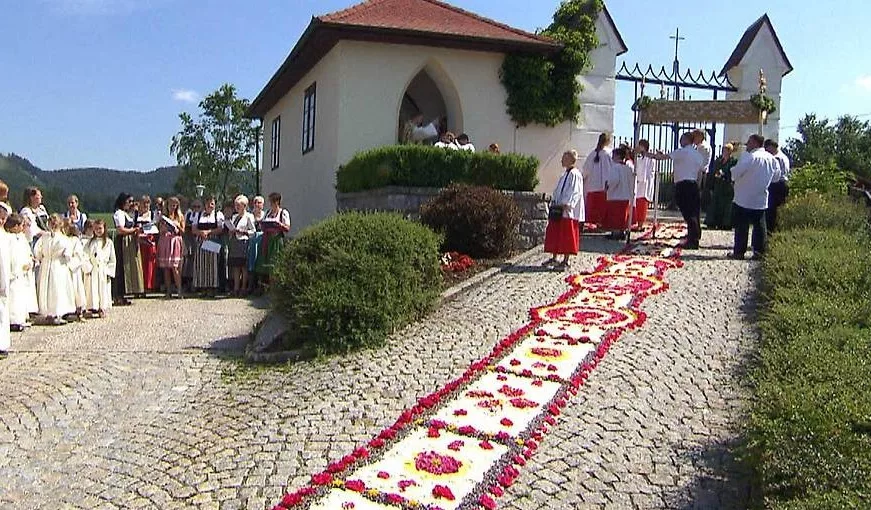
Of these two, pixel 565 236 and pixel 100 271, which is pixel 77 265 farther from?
pixel 565 236

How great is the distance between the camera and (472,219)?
478 inches

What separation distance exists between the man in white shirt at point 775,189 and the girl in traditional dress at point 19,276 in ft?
34.7

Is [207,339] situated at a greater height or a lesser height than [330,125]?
lesser

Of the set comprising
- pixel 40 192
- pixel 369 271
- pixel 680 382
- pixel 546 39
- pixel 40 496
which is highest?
pixel 546 39

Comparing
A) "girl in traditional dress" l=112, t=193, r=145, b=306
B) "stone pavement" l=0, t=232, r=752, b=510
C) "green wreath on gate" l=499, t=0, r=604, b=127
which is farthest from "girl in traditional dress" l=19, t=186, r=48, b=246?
"green wreath on gate" l=499, t=0, r=604, b=127

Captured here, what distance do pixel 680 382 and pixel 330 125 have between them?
1123 centimetres

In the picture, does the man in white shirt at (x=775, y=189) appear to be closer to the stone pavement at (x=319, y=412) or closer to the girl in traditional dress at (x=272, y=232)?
the stone pavement at (x=319, y=412)

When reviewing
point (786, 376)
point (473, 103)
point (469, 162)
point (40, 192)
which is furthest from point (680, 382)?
point (473, 103)

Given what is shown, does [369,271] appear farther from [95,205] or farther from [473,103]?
[95,205]

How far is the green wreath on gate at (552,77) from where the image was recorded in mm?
16781

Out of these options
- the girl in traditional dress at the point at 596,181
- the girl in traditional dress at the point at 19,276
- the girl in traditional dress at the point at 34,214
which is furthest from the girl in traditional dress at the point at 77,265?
the girl in traditional dress at the point at 596,181

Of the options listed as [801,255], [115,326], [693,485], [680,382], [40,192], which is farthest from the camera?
Answer: [40,192]

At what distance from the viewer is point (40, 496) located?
17.4ft

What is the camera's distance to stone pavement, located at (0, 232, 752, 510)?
5.18 m
